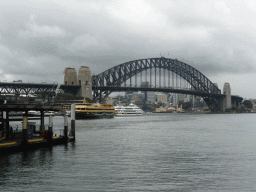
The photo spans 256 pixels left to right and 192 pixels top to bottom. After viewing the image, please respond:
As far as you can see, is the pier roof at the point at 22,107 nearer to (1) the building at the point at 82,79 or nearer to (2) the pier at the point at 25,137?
(2) the pier at the point at 25,137

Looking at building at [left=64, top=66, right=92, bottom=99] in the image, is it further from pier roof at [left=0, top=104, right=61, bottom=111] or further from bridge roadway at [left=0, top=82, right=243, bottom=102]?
pier roof at [left=0, top=104, right=61, bottom=111]

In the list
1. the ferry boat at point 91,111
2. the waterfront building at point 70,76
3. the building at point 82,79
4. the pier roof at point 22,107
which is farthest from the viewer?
the waterfront building at point 70,76

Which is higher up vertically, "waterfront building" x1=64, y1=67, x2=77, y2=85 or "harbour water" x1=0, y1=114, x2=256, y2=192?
"waterfront building" x1=64, y1=67, x2=77, y2=85

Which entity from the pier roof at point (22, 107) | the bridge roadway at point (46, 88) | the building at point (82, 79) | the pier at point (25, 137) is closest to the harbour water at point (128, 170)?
the pier at point (25, 137)

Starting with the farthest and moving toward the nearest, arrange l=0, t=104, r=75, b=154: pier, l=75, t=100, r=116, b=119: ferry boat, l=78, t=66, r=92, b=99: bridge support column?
l=78, t=66, r=92, b=99: bridge support column, l=75, t=100, r=116, b=119: ferry boat, l=0, t=104, r=75, b=154: pier

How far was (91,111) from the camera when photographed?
123m

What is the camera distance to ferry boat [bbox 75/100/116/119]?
120 meters

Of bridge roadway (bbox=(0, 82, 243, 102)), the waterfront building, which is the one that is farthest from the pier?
the waterfront building

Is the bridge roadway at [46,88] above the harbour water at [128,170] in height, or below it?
above

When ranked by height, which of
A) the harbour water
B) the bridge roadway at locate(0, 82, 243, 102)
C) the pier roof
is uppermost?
the bridge roadway at locate(0, 82, 243, 102)

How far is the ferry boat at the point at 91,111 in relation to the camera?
4724 inches

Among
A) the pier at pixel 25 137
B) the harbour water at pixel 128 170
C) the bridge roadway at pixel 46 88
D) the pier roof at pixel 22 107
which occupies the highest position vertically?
the bridge roadway at pixel 46 88

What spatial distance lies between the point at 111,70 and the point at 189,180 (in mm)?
172541

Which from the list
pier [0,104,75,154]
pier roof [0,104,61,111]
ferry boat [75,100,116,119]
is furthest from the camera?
ferry boat [75,100,116,119]
